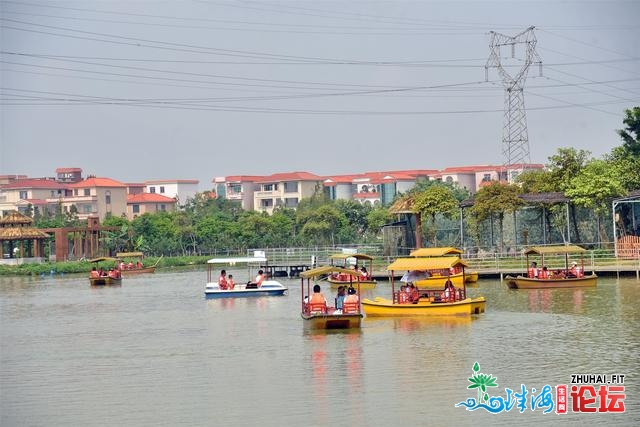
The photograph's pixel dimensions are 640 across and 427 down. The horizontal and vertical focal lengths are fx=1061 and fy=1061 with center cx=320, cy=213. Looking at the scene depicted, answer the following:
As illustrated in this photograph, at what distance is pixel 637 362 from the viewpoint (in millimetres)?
27719

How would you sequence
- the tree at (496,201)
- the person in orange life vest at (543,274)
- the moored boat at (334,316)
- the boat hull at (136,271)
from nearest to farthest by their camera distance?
the moored boat at (334,316) < the person in orange life vest at (543,274) < the tree at (496,201) < the boat hull at (136,271)

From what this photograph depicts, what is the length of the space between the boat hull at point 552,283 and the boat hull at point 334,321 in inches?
672

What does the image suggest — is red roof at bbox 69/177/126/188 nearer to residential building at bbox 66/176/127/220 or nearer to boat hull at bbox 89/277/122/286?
residential building at bbox 66/176/127/220

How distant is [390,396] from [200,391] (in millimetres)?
4786

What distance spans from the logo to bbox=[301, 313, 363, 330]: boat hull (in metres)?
9.67

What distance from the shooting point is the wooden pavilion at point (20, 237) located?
311 ft

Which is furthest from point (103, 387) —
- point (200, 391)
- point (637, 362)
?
point (637, 362)

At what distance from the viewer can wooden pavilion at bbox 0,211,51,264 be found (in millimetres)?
94812

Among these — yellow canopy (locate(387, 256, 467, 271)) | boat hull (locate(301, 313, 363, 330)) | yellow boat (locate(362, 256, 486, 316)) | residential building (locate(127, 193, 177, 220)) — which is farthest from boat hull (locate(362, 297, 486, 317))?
residential building (locate(127, 193, 177, 220))

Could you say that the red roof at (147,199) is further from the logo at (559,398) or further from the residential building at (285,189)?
the logo at (559,398)

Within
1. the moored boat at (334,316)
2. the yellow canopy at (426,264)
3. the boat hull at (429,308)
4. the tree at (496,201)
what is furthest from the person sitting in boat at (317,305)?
the tree at (496,201)

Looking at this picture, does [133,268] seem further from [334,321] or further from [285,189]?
[285,189]

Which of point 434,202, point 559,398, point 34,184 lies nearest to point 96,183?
point 34,184

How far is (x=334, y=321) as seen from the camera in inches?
1371
